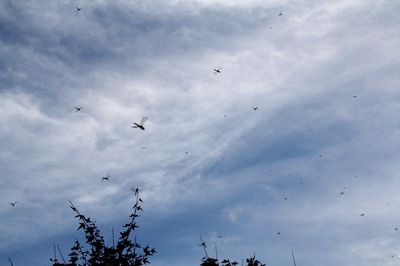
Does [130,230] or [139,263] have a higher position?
[130,230]

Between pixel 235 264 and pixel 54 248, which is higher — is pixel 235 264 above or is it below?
below

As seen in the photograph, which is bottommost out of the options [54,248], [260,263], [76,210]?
[260,263]

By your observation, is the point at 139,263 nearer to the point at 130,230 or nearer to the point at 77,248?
the point at 130,230

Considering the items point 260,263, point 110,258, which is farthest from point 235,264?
point 110,258

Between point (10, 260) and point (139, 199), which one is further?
point (139, 199)

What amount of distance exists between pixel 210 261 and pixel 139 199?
306cm

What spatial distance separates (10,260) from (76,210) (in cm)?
266

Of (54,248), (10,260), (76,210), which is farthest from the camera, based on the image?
(76,210)

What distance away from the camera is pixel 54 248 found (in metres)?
11.8

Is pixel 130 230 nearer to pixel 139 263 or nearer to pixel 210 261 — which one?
pixel 139 263

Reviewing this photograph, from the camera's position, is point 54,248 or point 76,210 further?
point 76,210

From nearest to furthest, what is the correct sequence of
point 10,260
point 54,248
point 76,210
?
point 10,260
point 54,248
point 76,210

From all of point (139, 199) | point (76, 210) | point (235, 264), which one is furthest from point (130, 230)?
point (235, 264)

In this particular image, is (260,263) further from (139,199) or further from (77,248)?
(77,248)
